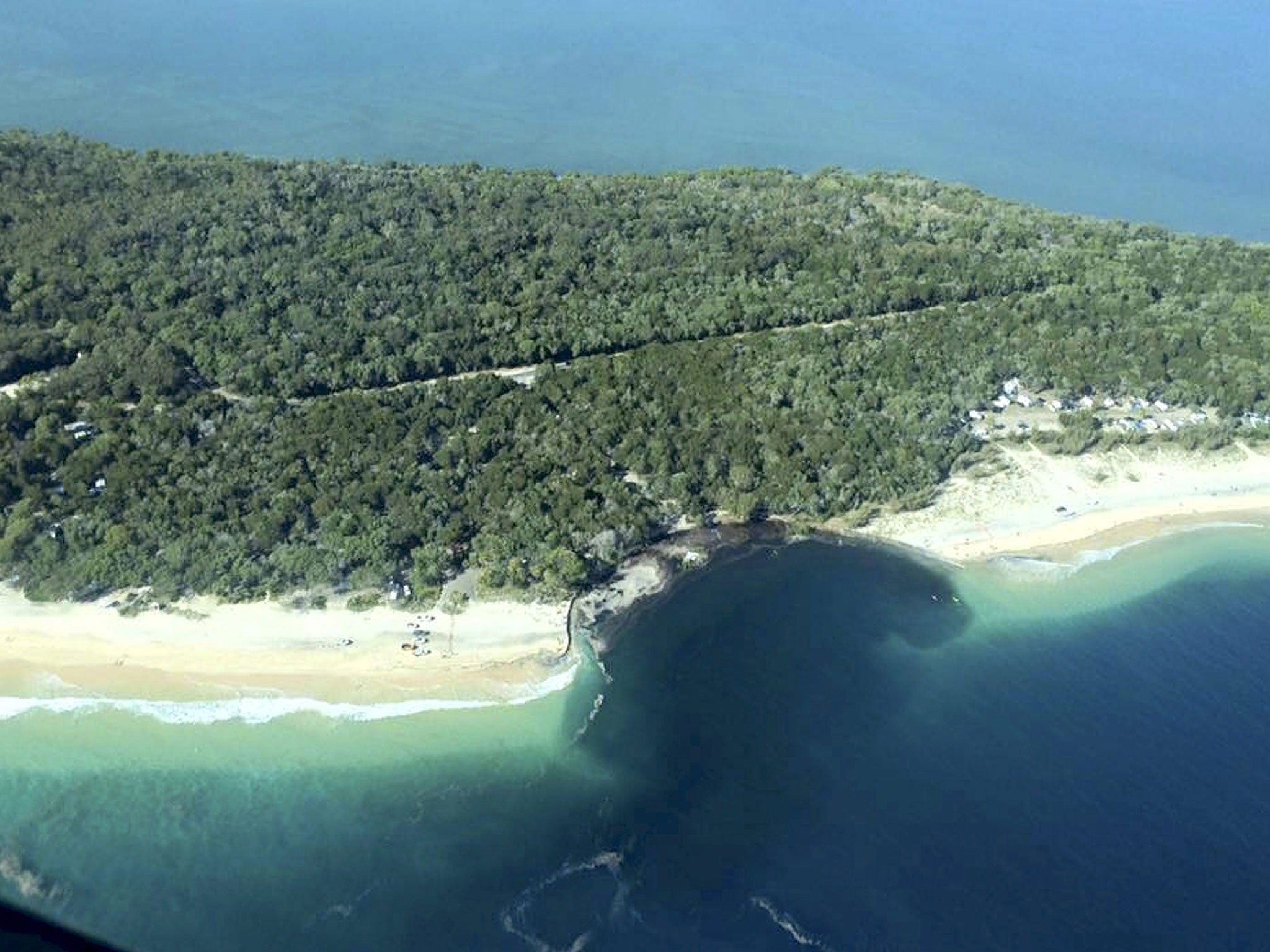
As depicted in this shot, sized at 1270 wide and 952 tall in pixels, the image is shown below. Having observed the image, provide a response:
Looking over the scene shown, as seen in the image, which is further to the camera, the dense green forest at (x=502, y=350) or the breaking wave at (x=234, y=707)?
the dense green forest at (x=502, y=350)

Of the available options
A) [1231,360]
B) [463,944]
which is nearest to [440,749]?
[463,944]

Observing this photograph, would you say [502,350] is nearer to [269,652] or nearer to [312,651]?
[312,651]

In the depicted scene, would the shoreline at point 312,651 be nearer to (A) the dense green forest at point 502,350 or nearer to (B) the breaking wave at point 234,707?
(B) the breaking wave at point 234,707

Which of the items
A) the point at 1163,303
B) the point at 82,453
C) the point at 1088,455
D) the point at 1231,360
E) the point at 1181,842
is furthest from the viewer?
the point at 1163,303

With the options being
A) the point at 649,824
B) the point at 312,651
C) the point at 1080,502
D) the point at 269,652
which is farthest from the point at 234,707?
the point at 1080,502

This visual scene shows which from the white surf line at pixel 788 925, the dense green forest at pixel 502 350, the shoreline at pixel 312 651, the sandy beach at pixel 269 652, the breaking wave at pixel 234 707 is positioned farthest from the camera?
the dense green forest at pixel 502 350

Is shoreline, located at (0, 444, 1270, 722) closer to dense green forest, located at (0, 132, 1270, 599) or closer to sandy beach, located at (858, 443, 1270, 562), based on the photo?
dense green forest, located at (0, 132, 1270, 599)

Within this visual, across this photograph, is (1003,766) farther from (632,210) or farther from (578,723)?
(632,210)

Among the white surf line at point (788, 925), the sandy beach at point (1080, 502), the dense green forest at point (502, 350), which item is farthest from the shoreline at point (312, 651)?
the white surf line at point (788, 925)

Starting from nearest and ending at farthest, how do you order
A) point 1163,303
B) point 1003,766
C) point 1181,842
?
1. point 1181,842
2. point 1003,766
3. point 1163,303
